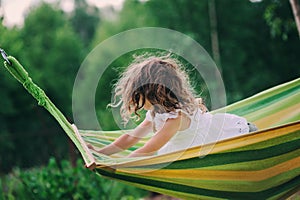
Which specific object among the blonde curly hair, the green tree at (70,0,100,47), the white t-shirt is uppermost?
the green tree at (70,0,100,47)

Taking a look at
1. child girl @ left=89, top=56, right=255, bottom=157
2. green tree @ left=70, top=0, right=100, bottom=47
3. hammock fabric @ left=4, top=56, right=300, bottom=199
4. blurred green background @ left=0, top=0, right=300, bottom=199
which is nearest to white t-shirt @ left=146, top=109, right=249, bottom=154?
child girl @ left=89, top=56, right=255, bottom=157

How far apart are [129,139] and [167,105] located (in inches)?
11.2

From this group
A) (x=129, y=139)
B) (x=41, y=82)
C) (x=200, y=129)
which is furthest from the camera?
(x=41, y=82)

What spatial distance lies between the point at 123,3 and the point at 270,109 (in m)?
6.95

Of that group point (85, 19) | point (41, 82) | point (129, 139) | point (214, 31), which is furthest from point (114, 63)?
point (85, 19)

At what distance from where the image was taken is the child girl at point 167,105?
5.40 feet

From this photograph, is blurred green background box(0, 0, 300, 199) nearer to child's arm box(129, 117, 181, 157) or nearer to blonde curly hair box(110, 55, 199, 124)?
blonde curly hair box(110, 55, 199, 124)

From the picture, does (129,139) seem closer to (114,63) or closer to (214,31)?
(114,63)

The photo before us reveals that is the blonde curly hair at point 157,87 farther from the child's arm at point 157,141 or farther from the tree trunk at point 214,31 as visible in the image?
the tree trunk at point 214,31

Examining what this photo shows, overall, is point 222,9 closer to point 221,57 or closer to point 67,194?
point 221,57

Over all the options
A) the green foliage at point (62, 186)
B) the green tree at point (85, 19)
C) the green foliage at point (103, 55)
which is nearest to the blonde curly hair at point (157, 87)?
the green foliage at point (62, 186)

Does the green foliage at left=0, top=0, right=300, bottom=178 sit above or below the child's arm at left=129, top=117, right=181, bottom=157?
above

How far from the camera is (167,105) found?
5.46 feet

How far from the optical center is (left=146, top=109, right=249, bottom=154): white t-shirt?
1.70m
